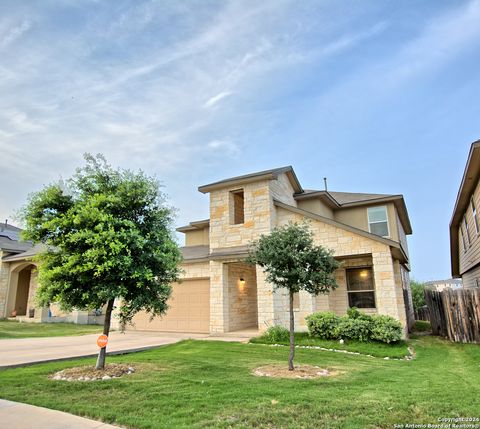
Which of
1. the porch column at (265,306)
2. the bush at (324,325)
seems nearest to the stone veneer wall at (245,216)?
the porch column at (265,306)

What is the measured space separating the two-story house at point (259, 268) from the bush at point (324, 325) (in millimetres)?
1394

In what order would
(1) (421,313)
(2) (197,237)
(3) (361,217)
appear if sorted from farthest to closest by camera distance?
(1) (421,313) → (2) (197,237) → (3) (361,217)

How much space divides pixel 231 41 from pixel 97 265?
1102cm

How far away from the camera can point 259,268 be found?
1296 cm

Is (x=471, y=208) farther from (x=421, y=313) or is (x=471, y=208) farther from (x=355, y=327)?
(x=421, y=313)

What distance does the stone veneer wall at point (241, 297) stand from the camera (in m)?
14.0

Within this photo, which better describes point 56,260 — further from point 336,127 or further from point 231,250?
point 336,127

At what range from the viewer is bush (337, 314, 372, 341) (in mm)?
10312

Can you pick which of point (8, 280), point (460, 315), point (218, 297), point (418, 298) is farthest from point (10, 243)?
point (418, 298)

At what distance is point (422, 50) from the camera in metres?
13.0

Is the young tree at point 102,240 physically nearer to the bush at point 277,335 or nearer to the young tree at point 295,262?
the young tree at point 295,262

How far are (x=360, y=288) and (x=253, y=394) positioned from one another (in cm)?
1028

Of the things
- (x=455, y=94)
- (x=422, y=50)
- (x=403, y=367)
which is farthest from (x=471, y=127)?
(x=403, y=367)

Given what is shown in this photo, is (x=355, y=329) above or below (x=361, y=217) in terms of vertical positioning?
below
